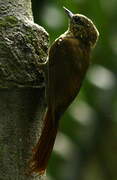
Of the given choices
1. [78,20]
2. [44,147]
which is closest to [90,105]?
[78,20]

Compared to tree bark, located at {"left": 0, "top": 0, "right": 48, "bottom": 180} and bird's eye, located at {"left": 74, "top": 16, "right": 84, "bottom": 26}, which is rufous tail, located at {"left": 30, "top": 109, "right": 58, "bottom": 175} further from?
bird's eye, located at {"left": 74, "top": 16, "right": 84, "bottom": 26}

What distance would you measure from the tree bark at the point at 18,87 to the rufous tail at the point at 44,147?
3 cm

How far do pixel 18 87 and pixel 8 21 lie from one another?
0.90ft

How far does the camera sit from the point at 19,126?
2.72 metres

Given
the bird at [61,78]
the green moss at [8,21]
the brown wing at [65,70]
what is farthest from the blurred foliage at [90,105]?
the green moss at [8,21]

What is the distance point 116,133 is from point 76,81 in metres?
2.73

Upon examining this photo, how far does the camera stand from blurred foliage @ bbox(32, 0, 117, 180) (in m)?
5.13

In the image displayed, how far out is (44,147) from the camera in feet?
9.36

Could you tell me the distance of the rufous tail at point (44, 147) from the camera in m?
2.75

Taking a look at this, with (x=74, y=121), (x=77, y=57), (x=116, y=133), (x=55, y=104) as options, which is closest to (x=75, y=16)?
(x=77, y=57)

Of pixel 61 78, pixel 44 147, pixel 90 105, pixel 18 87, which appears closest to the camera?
pixel 18 87

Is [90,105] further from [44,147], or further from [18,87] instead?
[18,87]

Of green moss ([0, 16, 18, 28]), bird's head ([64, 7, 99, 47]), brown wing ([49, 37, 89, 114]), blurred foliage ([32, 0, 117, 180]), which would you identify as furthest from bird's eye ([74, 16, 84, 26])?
blurred foliage ([32, 0, 117, 180])

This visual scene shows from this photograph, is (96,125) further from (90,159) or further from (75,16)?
(75,16)
